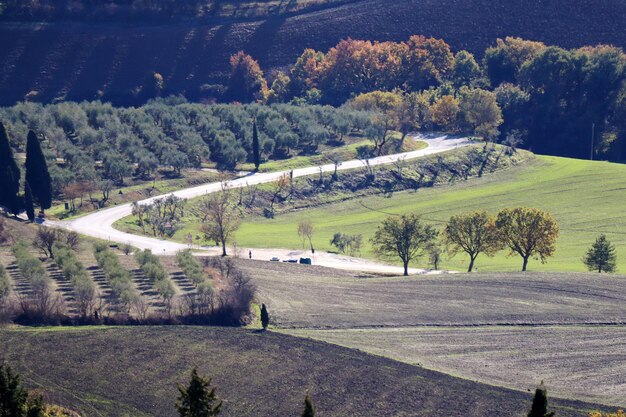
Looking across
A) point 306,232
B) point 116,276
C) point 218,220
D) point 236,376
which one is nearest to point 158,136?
point 306,232

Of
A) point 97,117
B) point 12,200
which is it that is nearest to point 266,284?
point 12,200

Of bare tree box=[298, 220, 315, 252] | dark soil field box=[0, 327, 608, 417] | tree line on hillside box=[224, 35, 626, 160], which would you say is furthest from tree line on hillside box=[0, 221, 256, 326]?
tree line on hillside box=[224, 35, 626, 160]

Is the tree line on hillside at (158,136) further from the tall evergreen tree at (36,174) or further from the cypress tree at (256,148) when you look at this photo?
the tall evergreen tree at (36,174)

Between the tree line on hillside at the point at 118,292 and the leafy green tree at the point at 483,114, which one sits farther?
the leafy green tree at the point at 483,114

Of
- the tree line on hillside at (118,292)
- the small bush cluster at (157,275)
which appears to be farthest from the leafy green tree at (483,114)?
the small bush cluster at (157,275)

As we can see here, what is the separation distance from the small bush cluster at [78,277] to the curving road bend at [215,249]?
12.7 metres

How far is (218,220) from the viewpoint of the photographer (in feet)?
355

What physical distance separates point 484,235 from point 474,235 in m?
1.05

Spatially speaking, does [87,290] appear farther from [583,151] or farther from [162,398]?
[583,151]

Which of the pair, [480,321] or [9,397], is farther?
[480,321]

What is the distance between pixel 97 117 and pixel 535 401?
128 m

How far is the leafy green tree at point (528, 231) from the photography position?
10075 cm

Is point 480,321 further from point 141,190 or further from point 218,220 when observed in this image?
point 141,190

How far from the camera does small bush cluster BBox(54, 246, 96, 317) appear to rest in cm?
7694
